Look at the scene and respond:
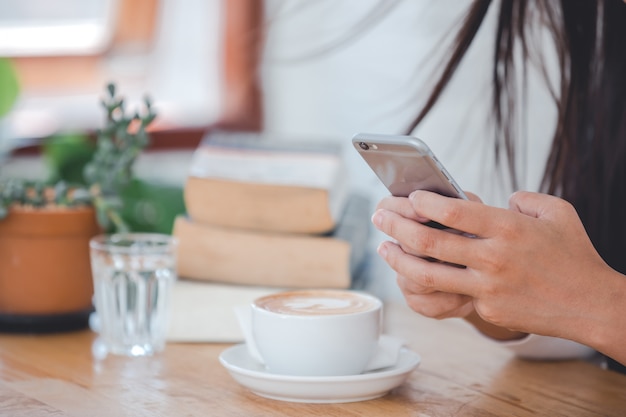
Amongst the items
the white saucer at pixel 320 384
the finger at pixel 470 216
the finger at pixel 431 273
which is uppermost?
the finger at pixel 470 216

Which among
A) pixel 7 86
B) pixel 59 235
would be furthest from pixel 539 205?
pixel 7 86

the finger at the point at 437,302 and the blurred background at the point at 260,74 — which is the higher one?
the blurred background at the point at 260,74

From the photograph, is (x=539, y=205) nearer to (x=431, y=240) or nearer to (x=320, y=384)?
(x=431, y=240)

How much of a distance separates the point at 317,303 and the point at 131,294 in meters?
0.28

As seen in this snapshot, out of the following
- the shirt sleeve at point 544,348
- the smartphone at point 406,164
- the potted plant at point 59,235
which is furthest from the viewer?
the potted plant at point 59,235

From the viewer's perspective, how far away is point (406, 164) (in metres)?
0.83

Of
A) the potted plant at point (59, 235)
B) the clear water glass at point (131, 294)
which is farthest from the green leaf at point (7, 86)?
the clear water glass at point (131, 294)

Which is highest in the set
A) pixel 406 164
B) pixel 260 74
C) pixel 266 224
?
pixel 260 74

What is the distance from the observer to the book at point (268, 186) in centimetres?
129

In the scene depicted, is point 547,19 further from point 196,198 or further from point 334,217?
point 196,198

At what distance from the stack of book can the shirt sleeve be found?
0.25m

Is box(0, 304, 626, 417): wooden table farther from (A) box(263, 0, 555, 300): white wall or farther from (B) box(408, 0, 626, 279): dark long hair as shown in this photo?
(A) box(263, 0, 555, 300): white wall

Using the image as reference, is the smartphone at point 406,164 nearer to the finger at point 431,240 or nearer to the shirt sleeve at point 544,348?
the finger at point 431,240

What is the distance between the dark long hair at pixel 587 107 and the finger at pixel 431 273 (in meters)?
0.39
